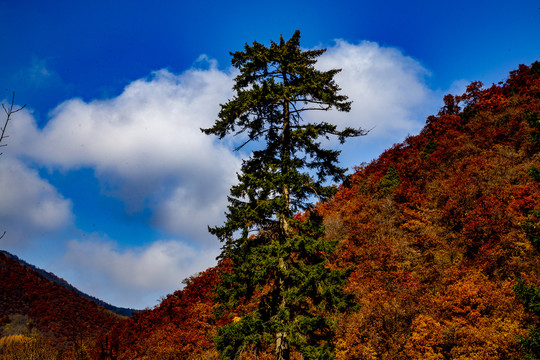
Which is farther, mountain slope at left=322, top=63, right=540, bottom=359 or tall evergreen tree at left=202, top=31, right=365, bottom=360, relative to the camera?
mountain slope at left=322, top=63, right=540, bottom=359

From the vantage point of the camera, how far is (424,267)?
22.6m

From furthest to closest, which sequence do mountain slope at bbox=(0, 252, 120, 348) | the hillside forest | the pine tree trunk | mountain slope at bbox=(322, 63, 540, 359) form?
mountain slope at bbox=(0, 252, 120, 348) < mountain slope at bbox=(322, 63, 540, 359) < the hillside forest < the pine tree trunk

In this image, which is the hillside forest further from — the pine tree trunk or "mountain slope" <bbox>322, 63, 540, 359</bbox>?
the pine tree trunk

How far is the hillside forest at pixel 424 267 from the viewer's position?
567 inches

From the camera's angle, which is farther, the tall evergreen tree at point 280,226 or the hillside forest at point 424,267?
the hillside forest at point 424,267

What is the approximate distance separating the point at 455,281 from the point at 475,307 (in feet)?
9.25

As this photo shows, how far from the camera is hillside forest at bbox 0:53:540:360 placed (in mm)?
14391

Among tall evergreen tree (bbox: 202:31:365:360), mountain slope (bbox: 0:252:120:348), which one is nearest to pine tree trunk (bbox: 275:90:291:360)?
tall evergreen tree (bbox: 202:31:365:360)

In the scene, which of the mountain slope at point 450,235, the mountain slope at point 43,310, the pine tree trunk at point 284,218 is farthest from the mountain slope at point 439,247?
the mountain slope at point 43,310

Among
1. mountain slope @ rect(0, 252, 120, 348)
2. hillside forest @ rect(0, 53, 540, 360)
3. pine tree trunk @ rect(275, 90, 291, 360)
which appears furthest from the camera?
mountain slope @ rect(0, 252, 120, 348)

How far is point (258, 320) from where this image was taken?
28.6ft

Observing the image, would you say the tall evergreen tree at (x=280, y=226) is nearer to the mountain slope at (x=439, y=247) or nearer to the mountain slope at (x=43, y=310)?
the mountain slope at (x=439, y=247)

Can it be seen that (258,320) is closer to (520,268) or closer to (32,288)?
(520,268)

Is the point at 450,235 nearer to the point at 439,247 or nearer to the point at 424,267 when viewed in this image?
the point at 439,247
